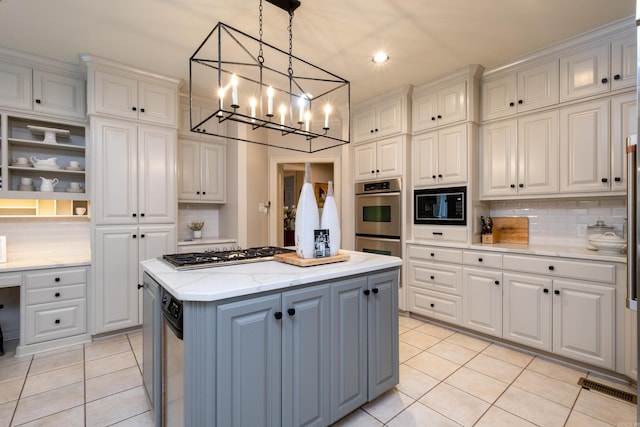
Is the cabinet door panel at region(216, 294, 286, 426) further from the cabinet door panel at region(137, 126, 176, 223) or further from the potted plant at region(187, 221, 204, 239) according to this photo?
the potted plant at region(187, 221, 204, 239)

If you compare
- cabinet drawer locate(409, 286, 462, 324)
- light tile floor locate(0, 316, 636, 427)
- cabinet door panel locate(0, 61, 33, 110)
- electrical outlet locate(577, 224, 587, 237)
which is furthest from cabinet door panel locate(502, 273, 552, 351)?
cabinet door panel locate(0, 61, 33, 110)

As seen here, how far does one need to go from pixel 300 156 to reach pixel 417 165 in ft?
6.15

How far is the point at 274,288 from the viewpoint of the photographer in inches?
54.4

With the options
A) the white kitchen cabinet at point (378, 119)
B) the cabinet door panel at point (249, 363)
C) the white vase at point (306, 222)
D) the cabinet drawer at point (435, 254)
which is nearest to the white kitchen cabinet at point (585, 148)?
the cabinet drawer at point (435, 254)

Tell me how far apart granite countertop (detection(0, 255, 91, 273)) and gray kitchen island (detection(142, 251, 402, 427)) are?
1.46 metres

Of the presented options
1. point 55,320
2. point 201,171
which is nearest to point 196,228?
point 201,171

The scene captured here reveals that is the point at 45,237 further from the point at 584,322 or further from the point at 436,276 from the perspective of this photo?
the point at 584,322

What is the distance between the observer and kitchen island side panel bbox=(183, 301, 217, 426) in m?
1.22

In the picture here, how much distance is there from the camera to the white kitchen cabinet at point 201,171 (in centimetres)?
372

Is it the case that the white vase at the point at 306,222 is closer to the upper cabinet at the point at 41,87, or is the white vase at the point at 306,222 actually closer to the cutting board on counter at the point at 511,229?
the cutting board on counter at the point at 511,229

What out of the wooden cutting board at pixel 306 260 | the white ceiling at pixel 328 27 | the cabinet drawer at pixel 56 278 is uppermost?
the white ceiling at pixel 328 27

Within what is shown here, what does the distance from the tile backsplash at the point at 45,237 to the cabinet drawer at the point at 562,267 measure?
13.6 ft

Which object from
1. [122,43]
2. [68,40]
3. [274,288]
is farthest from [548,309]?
[68,40]

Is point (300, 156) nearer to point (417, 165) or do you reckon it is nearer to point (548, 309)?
point (417, 165)
